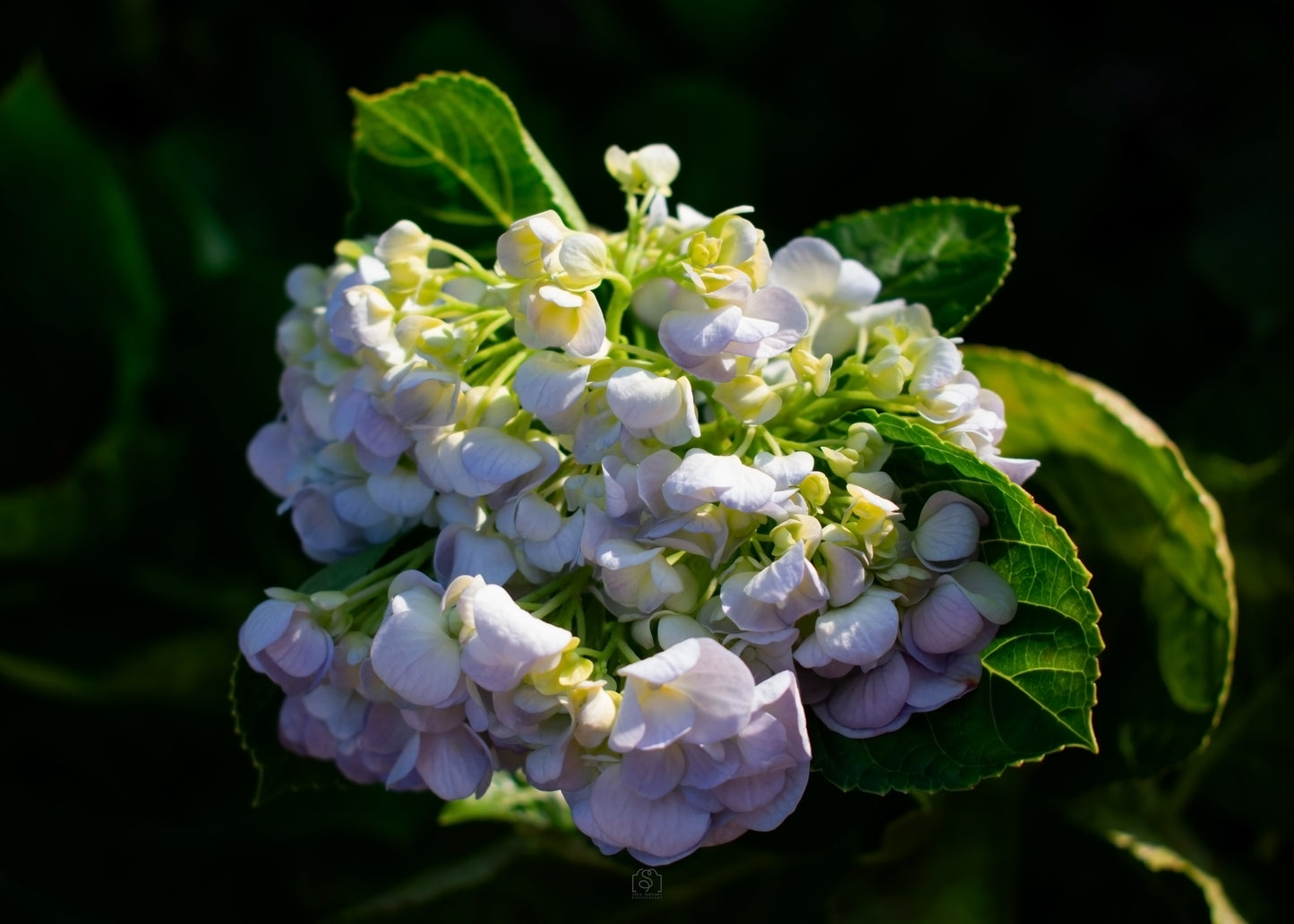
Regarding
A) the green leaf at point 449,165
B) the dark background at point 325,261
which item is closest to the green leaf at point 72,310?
the dark background at point 325,261

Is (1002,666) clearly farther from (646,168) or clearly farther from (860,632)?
(646,168)

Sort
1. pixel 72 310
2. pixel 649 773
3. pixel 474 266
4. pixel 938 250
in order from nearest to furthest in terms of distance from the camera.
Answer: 1. pixel 649 773
2. pixel 474 266
3. pixel 938 250
4. pixel 72 310

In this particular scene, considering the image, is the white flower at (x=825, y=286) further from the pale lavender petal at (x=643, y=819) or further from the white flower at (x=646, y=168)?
the pale lavender petal at (x=643, y=819)

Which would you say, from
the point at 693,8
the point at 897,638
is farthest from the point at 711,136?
the point at 897,638

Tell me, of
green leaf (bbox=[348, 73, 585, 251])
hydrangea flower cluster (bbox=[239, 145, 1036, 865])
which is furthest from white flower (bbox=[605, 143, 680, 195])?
green leaf (bbox=[348, 73, 585, 251])

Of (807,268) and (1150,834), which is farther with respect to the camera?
(1150,834)

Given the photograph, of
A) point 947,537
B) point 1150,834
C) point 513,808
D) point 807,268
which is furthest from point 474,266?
point 1150,834
